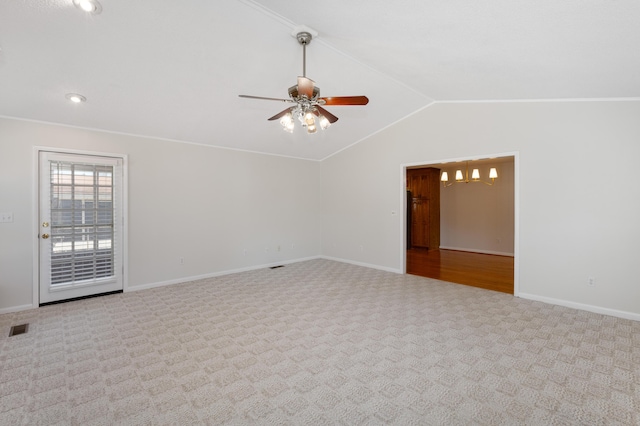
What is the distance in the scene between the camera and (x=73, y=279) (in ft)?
14.3

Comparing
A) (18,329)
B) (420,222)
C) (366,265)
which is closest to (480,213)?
(420,222)

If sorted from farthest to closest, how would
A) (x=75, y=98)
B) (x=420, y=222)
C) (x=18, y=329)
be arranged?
1. (x=420, y=222)
2. (x=75, y=98)
3. (x=18, y=329)

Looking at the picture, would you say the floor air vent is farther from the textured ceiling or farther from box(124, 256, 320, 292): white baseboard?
the textured ceiling

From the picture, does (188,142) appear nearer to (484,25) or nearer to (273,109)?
(273,109)

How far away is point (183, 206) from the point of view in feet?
17.4

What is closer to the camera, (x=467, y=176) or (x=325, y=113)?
(x=325, y=113)

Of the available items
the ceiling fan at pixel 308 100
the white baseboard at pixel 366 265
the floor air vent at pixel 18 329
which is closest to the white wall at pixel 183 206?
the white baseboard at pixel 366 265

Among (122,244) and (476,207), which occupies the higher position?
(476,207)

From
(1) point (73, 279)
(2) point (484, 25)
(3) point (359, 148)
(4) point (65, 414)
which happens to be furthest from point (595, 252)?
(1) point (73, 279)

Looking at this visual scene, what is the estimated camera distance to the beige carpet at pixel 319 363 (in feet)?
6.71

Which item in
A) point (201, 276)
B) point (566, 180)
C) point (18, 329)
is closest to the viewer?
point (18, 329)

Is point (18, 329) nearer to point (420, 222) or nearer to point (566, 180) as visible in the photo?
point (566, 180)

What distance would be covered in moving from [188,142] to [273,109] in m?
1.88

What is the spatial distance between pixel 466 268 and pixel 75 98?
725 centimetres
